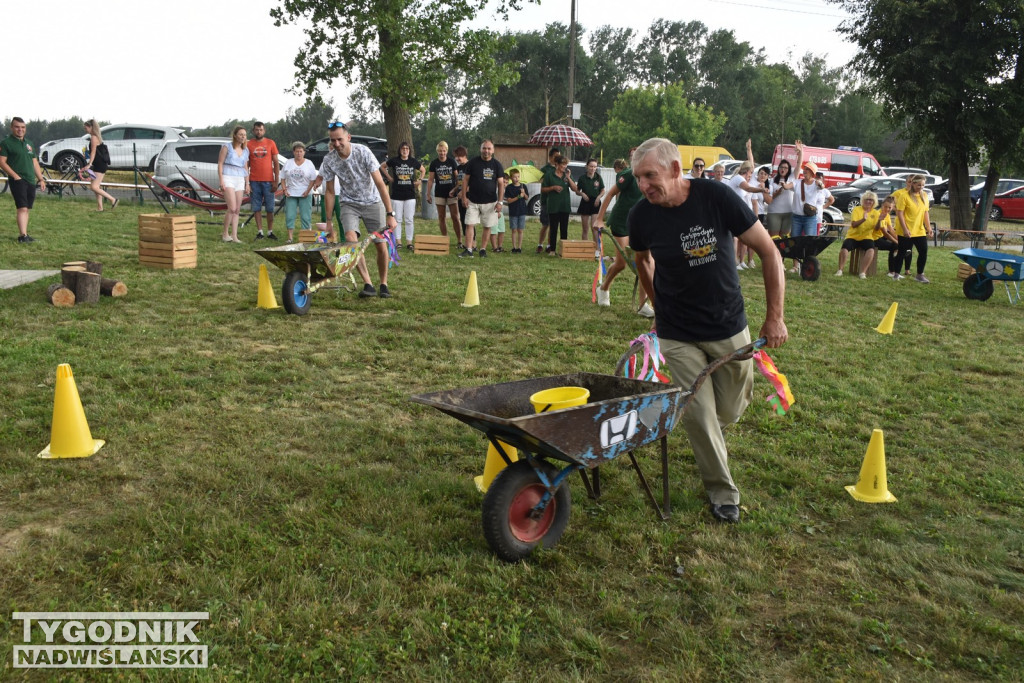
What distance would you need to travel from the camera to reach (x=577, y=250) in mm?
13055

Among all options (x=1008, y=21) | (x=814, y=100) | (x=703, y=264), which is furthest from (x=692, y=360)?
(x=814, y=100)

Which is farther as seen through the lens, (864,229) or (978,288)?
(864,229)

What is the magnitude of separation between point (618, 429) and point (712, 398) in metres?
0.70

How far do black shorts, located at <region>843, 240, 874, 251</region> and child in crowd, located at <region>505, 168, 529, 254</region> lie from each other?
18.3 ft

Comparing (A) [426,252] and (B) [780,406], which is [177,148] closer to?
(A) [426,252]

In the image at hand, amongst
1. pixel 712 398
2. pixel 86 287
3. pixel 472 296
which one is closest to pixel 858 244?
pixel 472 296

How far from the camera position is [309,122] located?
318ft

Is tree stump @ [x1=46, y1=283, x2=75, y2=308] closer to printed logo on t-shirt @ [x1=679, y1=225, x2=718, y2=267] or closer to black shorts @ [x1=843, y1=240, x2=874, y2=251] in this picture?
printed logo on t-shirt @ [x1=679, y1=225, x2=718, y2=267]

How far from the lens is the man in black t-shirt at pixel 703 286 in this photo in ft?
11.4

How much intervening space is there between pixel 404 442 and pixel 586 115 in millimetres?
74154

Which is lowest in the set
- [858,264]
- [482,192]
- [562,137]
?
[858,264]

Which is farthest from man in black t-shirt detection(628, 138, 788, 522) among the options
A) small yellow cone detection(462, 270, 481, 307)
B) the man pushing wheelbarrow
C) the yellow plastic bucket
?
the man pushing wheelbarrow

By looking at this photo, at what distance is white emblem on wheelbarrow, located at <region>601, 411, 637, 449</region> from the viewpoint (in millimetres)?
3219

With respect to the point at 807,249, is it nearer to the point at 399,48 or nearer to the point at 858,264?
the point at 858,264
